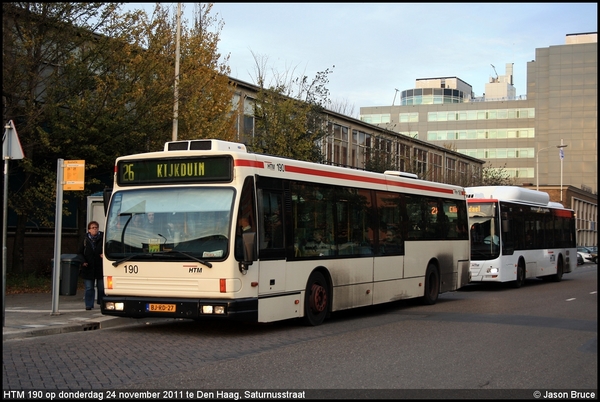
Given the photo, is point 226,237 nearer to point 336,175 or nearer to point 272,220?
point 272,220

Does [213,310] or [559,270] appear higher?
[213,310]

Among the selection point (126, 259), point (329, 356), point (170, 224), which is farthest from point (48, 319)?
point (329, 356)

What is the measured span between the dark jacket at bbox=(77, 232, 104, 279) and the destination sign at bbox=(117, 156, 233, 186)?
2.90 meters

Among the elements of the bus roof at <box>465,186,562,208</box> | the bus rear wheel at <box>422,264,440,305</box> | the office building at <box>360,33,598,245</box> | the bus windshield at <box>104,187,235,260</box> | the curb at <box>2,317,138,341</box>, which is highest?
the office building at <box>360,33,598,245</box>

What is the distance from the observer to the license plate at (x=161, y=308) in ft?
39.5

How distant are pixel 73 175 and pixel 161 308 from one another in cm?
417

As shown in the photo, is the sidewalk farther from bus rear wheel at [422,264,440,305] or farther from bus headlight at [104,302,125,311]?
bus rear wheel at [422,264,440,305]

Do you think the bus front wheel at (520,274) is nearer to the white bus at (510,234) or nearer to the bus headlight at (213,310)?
the white bus at (510,234)

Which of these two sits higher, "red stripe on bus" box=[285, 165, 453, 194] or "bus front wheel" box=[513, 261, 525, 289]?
"red stripe on bus" box=[285, 165, 453, 194]

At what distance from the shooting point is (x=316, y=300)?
45.7 ft

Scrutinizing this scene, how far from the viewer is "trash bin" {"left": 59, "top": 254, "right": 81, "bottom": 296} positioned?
15.6m

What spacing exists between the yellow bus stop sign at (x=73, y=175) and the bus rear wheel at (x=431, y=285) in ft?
28.7

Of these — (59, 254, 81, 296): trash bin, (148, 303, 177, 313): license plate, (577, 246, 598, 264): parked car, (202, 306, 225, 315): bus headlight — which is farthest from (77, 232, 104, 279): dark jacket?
(577, 246, 598, 264): parked car

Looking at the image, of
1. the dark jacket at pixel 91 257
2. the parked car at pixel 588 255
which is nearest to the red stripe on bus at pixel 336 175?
the dark jacket at pixel 91 257
